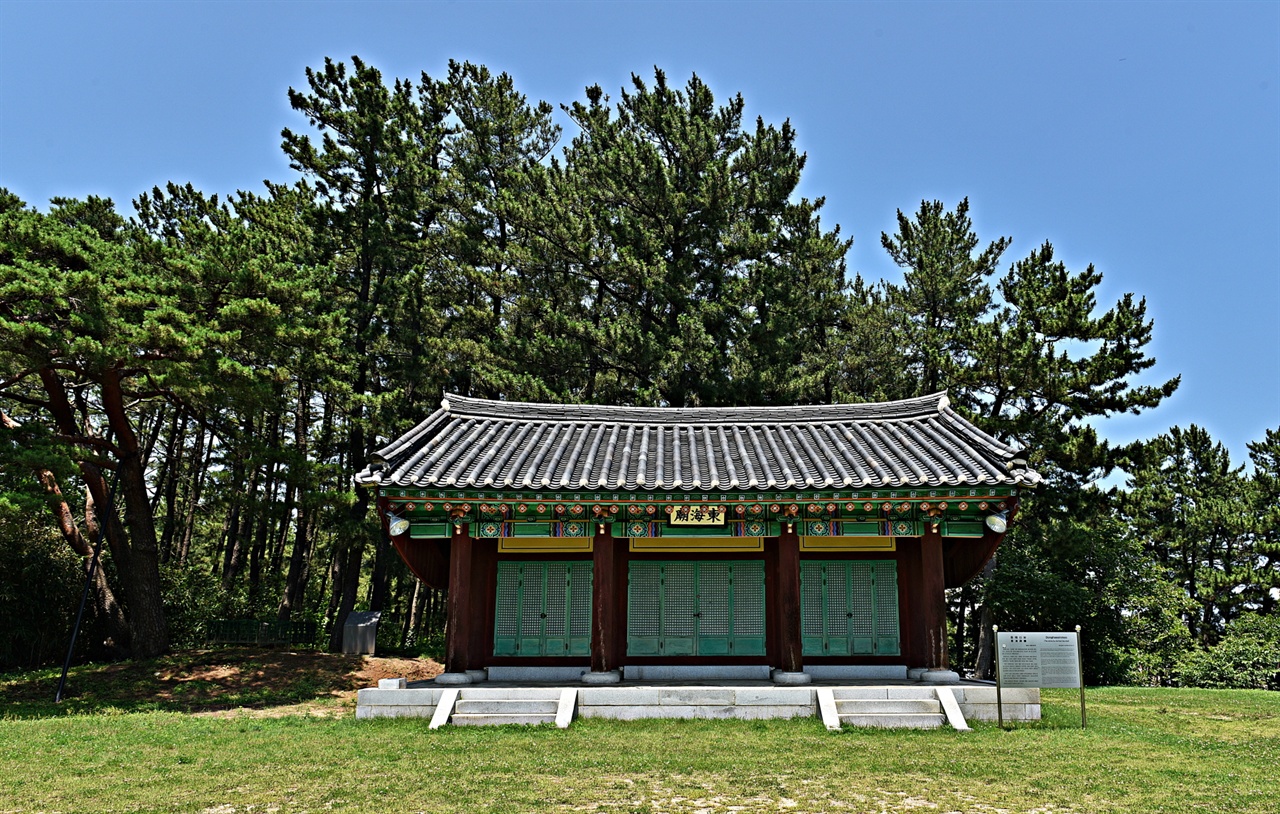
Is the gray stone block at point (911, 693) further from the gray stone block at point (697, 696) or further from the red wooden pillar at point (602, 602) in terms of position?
the red wooden pillar at point (602, 602)

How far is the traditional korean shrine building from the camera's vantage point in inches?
512

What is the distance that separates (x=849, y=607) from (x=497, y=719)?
6.67 m

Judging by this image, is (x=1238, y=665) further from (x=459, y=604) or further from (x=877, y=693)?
(x=459, y=604)

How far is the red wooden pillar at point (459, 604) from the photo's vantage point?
13.2 m

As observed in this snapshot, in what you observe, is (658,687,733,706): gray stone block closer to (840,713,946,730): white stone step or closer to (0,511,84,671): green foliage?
(840,713,946,730): white stone step

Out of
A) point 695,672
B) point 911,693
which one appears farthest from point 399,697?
point 911,693

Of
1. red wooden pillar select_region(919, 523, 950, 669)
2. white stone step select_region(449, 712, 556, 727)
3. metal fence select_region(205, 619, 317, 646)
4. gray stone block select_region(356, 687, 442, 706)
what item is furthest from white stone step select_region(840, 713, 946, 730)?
metal fence select_region(205, 619, 317, 646)

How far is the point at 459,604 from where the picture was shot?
13273 millimetres

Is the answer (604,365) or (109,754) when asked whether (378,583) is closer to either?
(604,365)

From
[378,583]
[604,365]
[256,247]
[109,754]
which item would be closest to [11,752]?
[109,754]

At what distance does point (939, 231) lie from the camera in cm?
3086

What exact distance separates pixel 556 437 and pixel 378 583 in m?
14.5

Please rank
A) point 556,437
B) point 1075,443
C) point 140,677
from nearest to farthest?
point 556,437 < point 140,677 < point 1075,443

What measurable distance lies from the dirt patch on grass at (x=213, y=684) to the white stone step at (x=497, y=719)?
23.6ft
